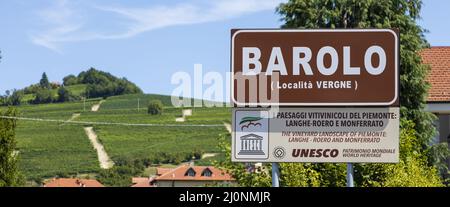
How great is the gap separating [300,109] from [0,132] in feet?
117

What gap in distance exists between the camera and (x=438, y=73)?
37000mm

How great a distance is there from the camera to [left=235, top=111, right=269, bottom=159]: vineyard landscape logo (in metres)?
13.0

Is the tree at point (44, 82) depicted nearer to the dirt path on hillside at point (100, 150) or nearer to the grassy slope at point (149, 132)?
the grassy slope at point (149, 132)

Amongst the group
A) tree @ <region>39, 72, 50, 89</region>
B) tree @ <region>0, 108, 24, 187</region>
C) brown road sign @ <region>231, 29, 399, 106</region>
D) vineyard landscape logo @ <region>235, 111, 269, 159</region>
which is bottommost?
tree @ <region>0, 108, 24, 187</region>

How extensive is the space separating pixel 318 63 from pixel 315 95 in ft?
1.65

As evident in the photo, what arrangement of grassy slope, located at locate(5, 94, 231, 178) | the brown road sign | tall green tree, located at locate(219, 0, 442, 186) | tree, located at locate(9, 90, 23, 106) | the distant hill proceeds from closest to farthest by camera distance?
the brown road sign → tall green tree, located at locate(219, 0, 442, 186) → grassy slope, located at locate(5, 94, 231, 178) → tree, located at locate(9, 90, 23, 106) → the distant hill

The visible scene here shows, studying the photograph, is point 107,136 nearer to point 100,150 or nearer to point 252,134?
point 100,150

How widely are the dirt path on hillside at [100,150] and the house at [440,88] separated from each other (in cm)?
8846

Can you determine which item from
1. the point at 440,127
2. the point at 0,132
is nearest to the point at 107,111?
the point at 0,132

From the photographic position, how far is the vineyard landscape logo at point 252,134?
13.0 meters

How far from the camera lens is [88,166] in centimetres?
12562

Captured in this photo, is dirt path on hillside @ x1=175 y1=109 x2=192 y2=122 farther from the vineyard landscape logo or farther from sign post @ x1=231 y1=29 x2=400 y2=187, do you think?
sign post @ x1=231 y1=29 x2=400 y2=187

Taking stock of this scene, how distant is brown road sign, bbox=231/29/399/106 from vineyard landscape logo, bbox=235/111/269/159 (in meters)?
0.54

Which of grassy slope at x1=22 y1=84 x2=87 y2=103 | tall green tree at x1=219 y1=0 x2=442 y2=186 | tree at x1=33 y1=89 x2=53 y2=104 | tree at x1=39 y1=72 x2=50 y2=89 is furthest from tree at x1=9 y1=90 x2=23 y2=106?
tall green tree at x1=219 y1=0 x2=442 y2=186
